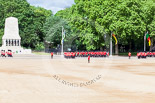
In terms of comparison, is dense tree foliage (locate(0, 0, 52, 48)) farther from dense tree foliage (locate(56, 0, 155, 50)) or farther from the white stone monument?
dense tree foliage (locate(56, 0, 155, 50))

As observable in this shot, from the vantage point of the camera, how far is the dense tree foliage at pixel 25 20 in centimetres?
8719

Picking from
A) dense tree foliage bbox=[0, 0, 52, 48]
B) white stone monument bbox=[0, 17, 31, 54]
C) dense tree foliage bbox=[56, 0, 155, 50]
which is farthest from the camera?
dense tree foliage bbox=[0, 0, 52, 48]

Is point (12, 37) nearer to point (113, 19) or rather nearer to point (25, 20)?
point (25, 20)

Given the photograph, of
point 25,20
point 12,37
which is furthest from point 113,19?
point 25,20

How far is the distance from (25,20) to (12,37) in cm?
785

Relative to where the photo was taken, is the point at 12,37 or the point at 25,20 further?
the point at 25,20

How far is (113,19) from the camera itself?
59344 millimetres

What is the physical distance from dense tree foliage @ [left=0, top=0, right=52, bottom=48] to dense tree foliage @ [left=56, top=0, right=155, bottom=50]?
22743 millimetres

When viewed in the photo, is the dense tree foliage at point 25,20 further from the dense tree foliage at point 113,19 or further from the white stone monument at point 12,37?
the dense tree foliage at point 113,19

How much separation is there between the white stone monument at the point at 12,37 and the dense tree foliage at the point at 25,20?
8.80 ft

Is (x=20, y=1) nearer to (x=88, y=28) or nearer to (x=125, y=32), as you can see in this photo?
(x=88, y=28)

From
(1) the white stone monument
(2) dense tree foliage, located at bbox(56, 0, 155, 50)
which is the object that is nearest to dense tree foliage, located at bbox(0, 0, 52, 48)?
(1) the white stone monument

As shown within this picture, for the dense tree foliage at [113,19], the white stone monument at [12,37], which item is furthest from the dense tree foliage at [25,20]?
the dense tree foliage at [113,19]

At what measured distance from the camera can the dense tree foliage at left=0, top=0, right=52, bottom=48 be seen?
87188mm
